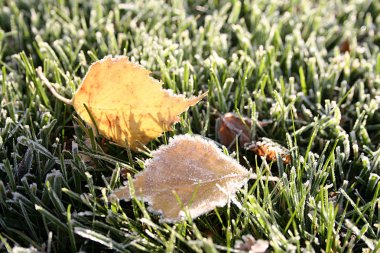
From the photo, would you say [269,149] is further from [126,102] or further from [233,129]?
[126,102]

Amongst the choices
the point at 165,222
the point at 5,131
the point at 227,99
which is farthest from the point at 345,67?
the point at 5,131

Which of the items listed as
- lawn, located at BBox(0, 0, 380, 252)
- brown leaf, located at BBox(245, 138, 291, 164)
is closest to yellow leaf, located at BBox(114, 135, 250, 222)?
lawn, located at BBox(0, 0, 380, 252)

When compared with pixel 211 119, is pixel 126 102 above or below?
above

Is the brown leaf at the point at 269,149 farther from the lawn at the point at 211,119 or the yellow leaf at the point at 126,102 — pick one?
the yellow leaf at the point at 126,102

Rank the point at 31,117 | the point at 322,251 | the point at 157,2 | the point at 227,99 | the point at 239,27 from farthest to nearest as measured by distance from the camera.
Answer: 1. the point at 157,2
2. the point at 239,27
3. the point at 227,99
4. the point at 31,117
5. the point at 322,251

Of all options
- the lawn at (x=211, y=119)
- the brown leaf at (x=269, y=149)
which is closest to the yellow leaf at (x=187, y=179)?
the lawn at (x=211, y=119)

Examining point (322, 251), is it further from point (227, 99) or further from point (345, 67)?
point (345, 67)

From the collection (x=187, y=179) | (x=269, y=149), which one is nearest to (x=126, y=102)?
(x=187, y=179)
